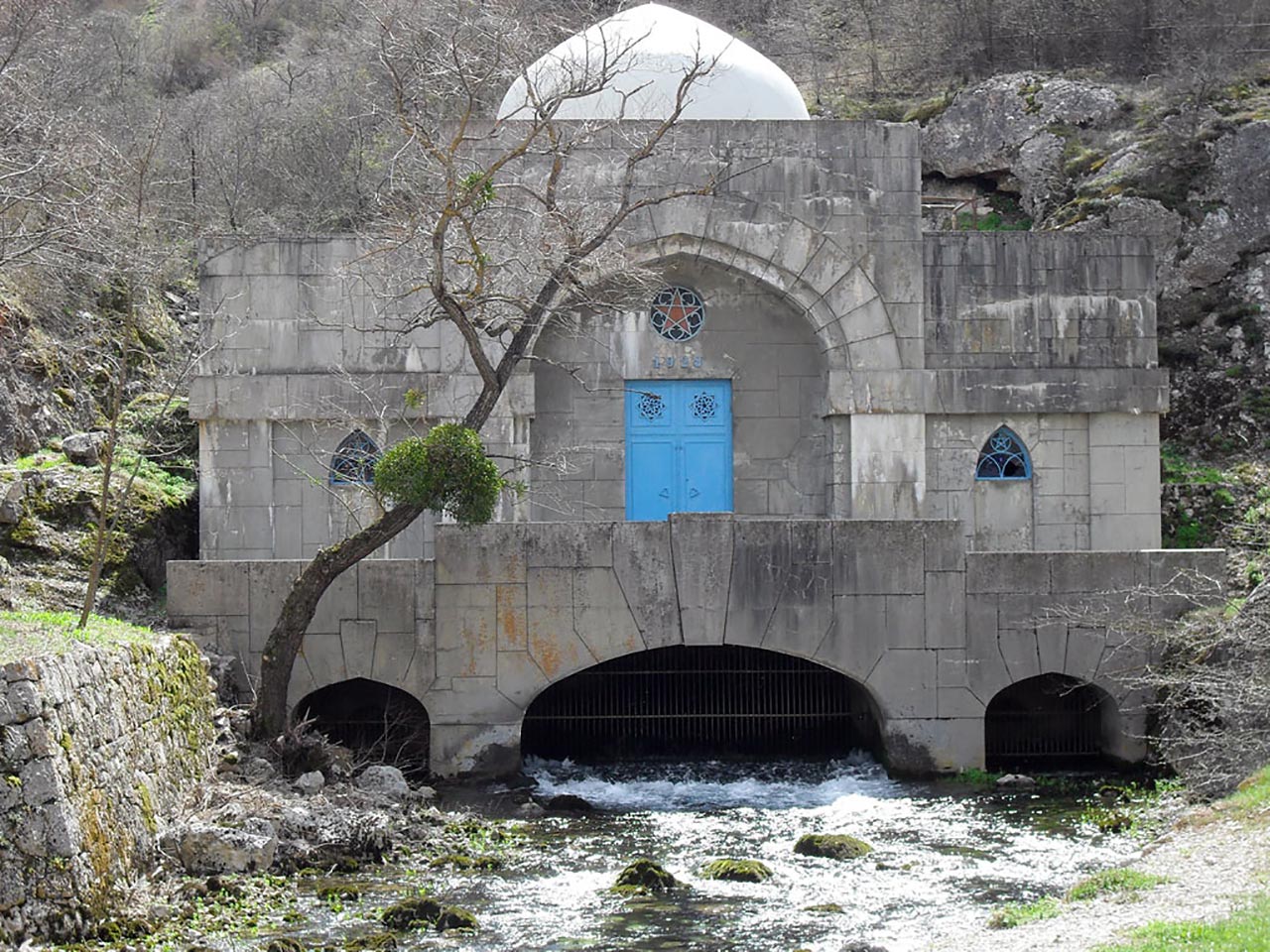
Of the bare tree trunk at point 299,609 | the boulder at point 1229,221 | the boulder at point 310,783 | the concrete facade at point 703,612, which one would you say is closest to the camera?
the boulder at point 310,783

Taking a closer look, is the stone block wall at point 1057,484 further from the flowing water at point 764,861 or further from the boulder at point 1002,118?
the boulder at point 1002,118

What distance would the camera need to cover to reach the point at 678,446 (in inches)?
889

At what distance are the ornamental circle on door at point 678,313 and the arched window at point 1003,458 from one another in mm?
4708

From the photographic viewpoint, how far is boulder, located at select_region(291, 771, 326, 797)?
15188mm

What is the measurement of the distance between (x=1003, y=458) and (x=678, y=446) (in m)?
4.88

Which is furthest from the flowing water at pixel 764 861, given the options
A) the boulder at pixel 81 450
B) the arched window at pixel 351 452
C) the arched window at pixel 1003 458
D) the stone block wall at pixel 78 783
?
the boulder at pixel 81 450

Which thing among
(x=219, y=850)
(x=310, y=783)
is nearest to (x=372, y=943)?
(x=219, y=850)

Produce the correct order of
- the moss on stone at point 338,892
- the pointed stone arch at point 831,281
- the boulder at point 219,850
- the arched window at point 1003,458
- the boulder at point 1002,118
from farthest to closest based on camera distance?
1. the boulder at point 1002,118
2. the arched window at point 1003,458
3. the pointed stone arch at point 831,281
4. the boulder at point 219,850
5. the moss on stone at point 338,892

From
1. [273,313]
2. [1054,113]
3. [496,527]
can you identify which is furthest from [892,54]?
[496,527]

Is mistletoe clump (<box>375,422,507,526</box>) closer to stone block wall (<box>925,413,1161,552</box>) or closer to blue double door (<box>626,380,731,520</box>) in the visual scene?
blue double door (<box>626,380,731,520</box>)

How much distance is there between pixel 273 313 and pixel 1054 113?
66.1 ft

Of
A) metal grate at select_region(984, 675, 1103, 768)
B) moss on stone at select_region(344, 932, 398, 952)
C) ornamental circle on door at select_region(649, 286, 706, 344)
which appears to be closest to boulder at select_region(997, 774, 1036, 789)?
metal grate at select_region(984, 675, 1103, 768)

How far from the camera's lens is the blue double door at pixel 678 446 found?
22.4 meters

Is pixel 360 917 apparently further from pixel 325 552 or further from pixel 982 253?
pixel 982 253
